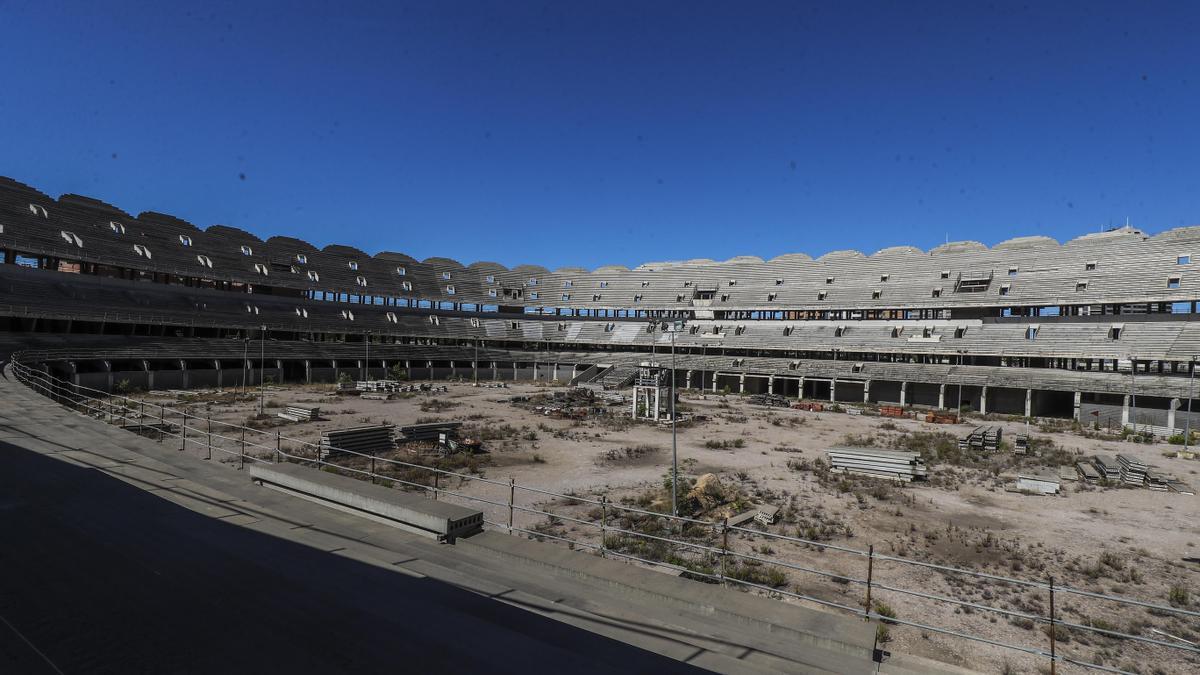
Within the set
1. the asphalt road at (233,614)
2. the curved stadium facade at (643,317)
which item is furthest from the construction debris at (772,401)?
the asphalt road at (233,614)

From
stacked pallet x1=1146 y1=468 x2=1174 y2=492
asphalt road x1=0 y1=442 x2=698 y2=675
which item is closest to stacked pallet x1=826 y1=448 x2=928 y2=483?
stacked pallet x1=1146 y1=468 x2=1174 y2=492

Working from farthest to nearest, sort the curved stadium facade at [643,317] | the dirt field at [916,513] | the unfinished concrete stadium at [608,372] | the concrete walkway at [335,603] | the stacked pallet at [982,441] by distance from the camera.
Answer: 1. the curved stadium facade at [643,317]
2. the stacked pallet at [982,441]
3. the dirt field at [916,513]
4. the unfinished concrete stadium at [608,372]
5. the concrete walkway at [335,603]

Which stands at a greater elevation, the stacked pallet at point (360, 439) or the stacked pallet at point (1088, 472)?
the stacked pallet at point (360, 439)

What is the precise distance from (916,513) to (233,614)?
62.3 ft

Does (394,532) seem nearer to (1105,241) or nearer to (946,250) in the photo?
(1105,241)

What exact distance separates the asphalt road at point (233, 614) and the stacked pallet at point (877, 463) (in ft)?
66.8

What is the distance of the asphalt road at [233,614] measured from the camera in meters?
5.46

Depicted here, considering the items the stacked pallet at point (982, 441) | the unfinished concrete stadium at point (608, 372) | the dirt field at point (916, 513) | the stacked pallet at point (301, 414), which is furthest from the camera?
the stacked pallet at point (301, 414)

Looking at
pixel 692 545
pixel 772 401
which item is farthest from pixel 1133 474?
pixel 772 401

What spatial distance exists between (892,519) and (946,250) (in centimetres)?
5911

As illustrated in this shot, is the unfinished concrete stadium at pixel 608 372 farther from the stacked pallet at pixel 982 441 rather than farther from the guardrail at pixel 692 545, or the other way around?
the stacked pallet at pixel 982 441

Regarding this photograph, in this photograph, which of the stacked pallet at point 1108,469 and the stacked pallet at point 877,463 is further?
the stacked pallet at point 1108,469

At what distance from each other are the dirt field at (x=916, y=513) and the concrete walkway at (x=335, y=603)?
4.42m

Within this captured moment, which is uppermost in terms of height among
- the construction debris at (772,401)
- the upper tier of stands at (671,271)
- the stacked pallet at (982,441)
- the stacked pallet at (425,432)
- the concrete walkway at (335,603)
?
the upper tier of stands at (671,271)
